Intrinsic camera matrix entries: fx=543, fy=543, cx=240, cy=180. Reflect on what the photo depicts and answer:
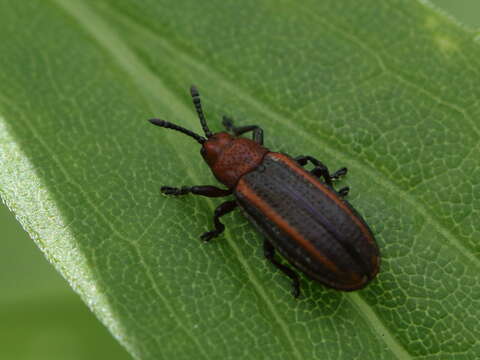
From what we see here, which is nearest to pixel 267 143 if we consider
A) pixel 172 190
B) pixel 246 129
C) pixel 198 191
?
pixel 246 129

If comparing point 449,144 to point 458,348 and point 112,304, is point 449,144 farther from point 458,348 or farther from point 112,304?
point 112,304

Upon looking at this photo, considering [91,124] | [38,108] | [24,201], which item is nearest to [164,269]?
[24,201]

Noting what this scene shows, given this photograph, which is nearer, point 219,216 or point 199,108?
point 219,216

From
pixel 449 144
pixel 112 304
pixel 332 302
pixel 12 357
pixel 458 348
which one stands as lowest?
pixel 12 357

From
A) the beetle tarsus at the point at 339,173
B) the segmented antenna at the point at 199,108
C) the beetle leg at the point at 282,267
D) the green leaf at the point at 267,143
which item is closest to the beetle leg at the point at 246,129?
the green leaf at the point at 267,143

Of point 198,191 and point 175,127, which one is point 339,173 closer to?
point 198,191

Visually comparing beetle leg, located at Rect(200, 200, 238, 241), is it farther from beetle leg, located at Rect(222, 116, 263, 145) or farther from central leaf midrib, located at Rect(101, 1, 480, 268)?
central leaf midrib, located at Rect(101, 1, 480, 268)

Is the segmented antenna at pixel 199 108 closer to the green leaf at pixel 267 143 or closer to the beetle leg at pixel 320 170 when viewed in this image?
the green leaf at pixel 267 143
